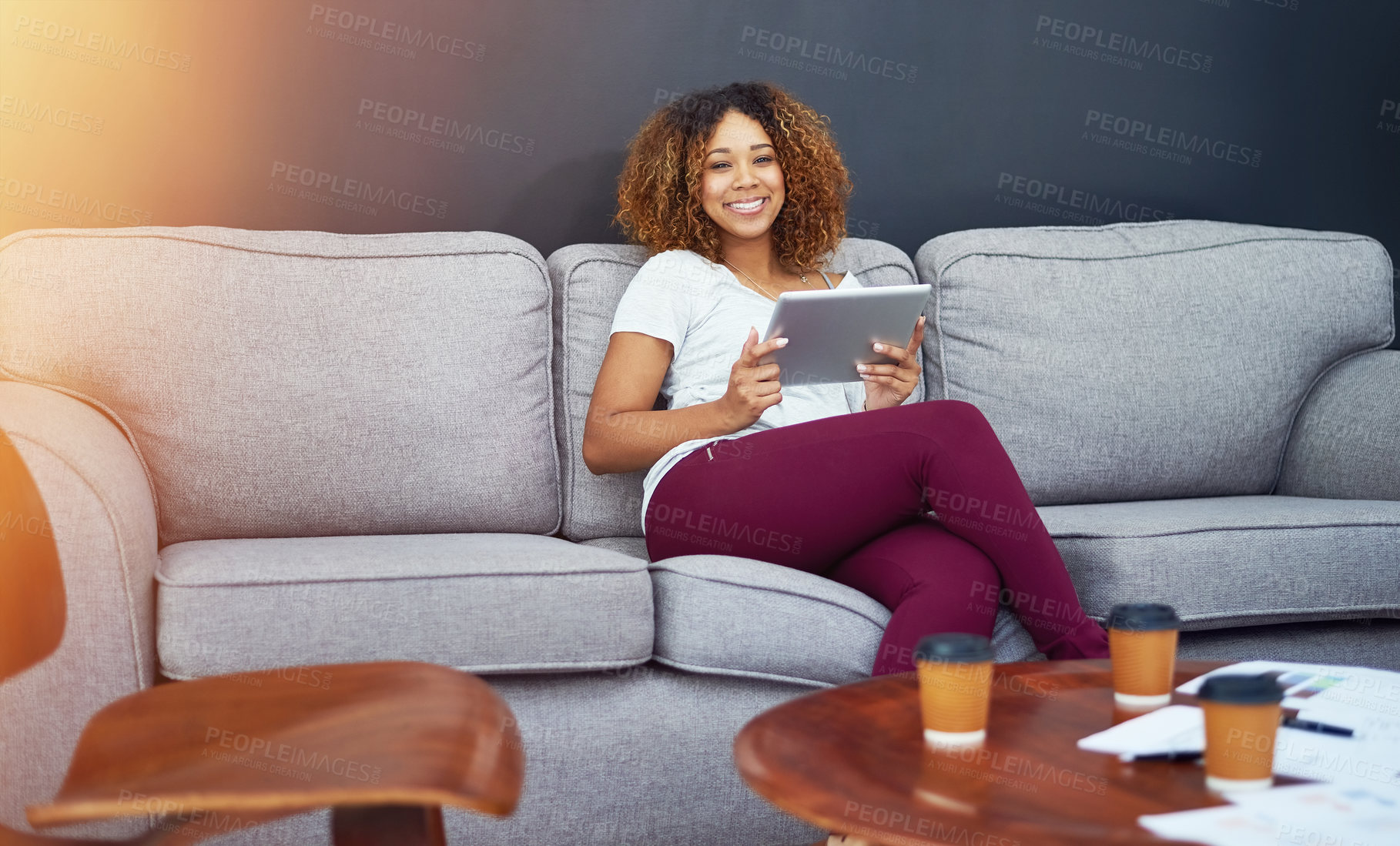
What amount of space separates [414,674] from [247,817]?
21 cm

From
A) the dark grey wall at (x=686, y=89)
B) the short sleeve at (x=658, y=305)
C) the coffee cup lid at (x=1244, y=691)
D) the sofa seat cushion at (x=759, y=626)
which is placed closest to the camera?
the coffee cup lid at (x=1244, y=691)

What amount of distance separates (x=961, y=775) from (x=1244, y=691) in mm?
216

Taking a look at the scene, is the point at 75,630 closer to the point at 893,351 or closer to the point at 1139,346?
the point at 893,351

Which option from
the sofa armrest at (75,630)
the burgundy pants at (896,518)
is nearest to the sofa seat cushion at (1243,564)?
the burgundy pants at (896,518)

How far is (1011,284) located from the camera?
2357mm

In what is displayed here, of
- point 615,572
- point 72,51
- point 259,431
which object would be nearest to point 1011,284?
point 615,572

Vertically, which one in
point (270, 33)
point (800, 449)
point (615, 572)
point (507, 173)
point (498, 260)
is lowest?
point (615, 572)

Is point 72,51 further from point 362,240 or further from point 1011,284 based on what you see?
point 1011,284

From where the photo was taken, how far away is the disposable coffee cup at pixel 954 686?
916 mm

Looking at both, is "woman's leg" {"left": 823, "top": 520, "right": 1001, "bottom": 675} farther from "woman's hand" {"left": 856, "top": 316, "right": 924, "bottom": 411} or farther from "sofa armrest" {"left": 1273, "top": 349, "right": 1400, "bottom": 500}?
"sofa armrest" {"left": 1273, "top": 349, "right": 1400, "bottom": 500}

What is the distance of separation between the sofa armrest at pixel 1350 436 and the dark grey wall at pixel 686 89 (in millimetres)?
731

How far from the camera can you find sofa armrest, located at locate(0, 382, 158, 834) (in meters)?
1.33

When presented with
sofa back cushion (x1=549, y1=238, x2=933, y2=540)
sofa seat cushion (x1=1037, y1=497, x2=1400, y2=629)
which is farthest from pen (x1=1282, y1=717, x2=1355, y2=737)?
sofa back cushion (x1=549, y1=238, x2=933, y2=540)

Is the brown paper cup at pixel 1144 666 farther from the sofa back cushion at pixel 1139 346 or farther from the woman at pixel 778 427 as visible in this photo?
the sofa back cushion at pixel 1139 346
